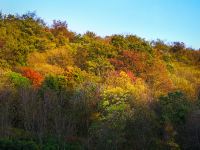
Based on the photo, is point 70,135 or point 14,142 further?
point 70,135

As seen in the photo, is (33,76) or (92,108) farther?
(33,76)

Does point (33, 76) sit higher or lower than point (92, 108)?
higher

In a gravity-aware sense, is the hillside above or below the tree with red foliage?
below

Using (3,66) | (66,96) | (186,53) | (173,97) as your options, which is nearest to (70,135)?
(66,96)

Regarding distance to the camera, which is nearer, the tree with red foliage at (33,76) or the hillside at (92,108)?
the hillside at (92,108)

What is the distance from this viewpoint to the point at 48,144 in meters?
32.5

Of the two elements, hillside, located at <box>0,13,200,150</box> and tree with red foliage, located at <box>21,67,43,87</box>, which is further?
tree with red foliage, located at <box>21,67,43,87</box>

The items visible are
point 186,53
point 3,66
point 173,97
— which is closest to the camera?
point 173,97

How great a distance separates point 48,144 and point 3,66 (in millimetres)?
19315

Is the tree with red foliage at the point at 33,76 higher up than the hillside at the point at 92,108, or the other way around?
the tree with red foliage at the point at 33,76

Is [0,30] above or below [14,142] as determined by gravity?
above

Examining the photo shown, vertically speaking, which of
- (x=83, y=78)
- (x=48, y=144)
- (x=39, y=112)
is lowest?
(x=48, y=144)

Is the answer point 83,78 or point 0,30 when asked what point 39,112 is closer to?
point 83,78

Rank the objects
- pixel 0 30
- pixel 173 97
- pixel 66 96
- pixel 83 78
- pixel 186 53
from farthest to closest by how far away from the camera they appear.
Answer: pixel 186 53
pixel 0 30
pixel 83 78
pixel 66 96
pixel 173 97
